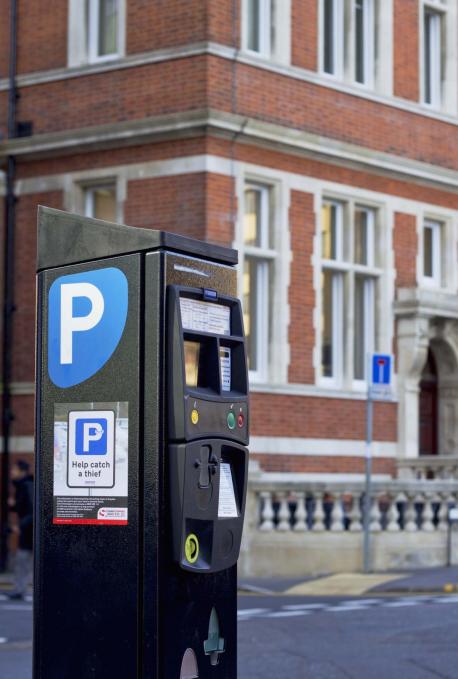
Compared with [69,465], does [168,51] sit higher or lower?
higher

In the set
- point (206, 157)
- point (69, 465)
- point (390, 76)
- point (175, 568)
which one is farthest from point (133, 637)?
point (390, 76)

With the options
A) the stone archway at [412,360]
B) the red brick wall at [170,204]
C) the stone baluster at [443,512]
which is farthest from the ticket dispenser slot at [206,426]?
the stone archway at [412,360]

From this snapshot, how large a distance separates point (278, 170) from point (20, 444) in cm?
552

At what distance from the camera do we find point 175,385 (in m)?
6.52

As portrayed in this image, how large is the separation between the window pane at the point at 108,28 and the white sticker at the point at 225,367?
16.6 meters

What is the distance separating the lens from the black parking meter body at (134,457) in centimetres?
650

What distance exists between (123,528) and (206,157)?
15.3 m

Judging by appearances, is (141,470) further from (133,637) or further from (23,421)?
(23,421)

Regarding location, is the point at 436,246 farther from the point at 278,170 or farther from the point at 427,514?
the point at 427,514

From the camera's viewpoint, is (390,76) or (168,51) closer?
(168,51)

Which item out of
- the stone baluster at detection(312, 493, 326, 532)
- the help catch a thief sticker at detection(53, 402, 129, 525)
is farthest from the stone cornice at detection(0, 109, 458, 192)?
the help catch a thief sticker at detection(53, 402, 129, 525)

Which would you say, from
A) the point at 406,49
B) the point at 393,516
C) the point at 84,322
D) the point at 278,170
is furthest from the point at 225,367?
the point at 406,49

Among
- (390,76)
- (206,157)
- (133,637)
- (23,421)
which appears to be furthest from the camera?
(390,76)

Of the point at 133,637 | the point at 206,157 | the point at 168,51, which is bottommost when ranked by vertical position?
the point at 133,637
